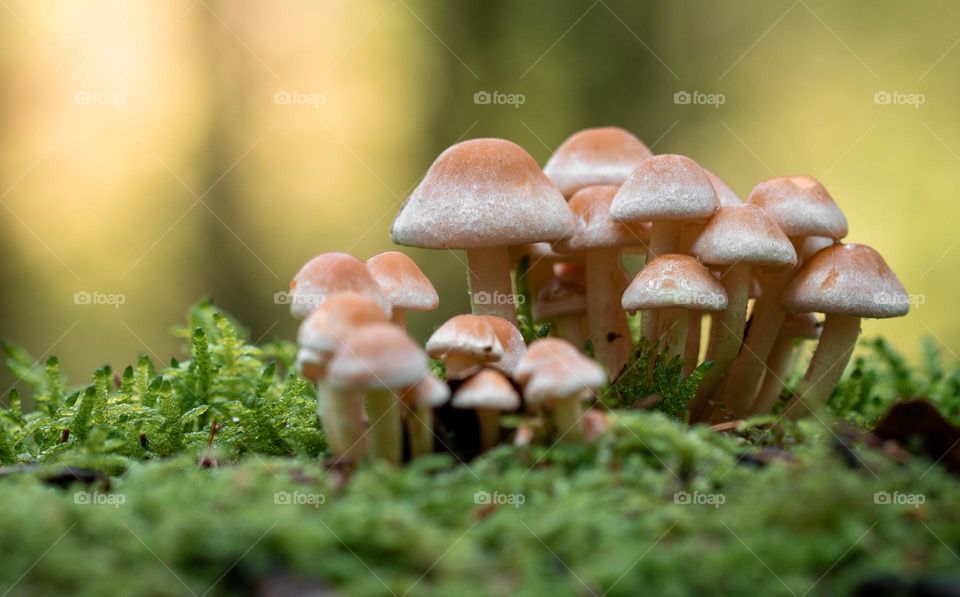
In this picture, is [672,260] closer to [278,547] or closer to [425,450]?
[425,450]

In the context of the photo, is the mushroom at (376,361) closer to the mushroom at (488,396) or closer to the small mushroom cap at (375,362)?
the small mushroom cap at (375,362)

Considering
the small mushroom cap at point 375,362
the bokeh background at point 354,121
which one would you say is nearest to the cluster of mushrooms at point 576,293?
the small mushroom cap at point 375,362

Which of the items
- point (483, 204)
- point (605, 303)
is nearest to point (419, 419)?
point (483, 204)

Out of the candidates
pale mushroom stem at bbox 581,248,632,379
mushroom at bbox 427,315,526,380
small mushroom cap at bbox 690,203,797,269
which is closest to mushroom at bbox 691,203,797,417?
small mushroom cap at bbox 690,203,797,269

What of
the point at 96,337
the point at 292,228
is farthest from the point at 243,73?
the point at 96,337

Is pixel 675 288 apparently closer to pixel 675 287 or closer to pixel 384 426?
pixel 675 287

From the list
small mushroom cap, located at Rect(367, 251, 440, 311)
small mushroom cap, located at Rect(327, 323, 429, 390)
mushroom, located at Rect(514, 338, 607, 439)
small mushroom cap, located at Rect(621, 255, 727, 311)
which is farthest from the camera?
small mushroom cap, located at Rect(621, 255, 727, 311)

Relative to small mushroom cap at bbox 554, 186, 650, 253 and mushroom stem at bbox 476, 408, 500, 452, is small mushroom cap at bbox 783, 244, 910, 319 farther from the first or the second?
mushroom stem at bbox 476, 408, 500, 452
